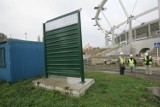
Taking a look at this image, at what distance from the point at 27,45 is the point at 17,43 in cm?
78

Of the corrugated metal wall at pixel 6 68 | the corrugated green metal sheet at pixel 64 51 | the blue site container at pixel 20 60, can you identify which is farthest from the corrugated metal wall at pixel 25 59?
the corrugated green metal sheet at pixel 64 51

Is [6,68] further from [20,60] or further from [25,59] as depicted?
[25,59]

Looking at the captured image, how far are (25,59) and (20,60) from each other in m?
0.40

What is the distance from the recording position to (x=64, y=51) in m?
9.52

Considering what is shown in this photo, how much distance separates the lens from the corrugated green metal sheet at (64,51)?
877cm

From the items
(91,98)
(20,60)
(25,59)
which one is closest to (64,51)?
(91,98)

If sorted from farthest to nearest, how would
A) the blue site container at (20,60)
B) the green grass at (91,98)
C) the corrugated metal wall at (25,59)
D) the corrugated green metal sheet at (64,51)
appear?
the corrugated metal wall at (25,59) → the blue site container at (20,60) → the corrugated green metal sheet at (64,51) → the green grass at (91,98)

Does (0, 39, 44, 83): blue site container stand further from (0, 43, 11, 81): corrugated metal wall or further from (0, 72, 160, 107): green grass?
(0, 72, 160, 107): green grass

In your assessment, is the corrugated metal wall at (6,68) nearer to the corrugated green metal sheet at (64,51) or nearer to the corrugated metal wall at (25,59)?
the corrugated metal wall at (25,59)

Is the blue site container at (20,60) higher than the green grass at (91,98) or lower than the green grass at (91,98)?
higher

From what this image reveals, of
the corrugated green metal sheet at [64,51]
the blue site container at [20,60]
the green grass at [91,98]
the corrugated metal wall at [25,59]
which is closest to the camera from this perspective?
the green grass at [91,98]

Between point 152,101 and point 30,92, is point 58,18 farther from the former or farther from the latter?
point 152,101

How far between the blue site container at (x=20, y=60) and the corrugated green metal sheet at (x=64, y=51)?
2.81 m

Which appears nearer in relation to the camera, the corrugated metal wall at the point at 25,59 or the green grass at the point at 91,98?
the green grass at the point at 91,98
